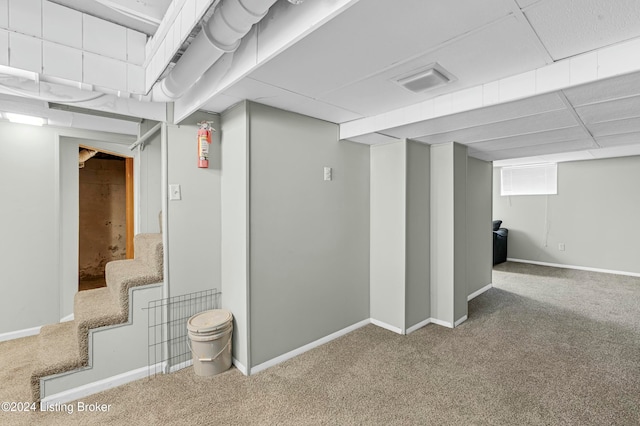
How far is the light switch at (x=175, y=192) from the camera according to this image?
2322 millimetres

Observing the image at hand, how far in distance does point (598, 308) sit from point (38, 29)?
5942mm

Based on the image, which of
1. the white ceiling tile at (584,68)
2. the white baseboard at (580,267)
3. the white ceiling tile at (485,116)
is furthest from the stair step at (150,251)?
the white baseboard at (580,267)

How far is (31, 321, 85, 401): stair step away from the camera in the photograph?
6.32ft

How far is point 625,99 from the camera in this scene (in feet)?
6.08

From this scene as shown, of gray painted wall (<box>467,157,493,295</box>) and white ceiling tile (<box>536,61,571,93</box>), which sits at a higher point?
white ceiling tile (<box>536,61,571,93</box>)

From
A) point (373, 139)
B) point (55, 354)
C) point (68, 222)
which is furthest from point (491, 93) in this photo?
point (68, 222)

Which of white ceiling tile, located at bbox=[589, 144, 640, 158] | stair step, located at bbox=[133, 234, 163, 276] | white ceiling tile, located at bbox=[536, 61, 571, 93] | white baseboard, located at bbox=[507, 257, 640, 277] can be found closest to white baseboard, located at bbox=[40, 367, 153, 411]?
stair step, located at bbox=[133, 234, 163, 276]

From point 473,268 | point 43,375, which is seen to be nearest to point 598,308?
point 473,268

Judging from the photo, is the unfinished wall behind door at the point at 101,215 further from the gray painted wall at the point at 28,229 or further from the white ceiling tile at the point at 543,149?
the white ceiling tile at the point at 543,149

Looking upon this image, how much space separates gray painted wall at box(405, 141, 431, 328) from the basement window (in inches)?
180

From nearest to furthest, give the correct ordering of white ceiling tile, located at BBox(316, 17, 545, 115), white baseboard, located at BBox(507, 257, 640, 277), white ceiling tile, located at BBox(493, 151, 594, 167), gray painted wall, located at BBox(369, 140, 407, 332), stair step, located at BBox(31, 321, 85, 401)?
white ceiling tile, located at BBox(316, 17, 545, 115) < stair step, located at BBox(31, 321, 85, 401) < gray painted wall, located at BBox(369, 140, 407, 332) < white ceiling tile, located at BBox(493, 151, 594, 167) < white baseboard, located at BBox(507, 257, 640, 277)

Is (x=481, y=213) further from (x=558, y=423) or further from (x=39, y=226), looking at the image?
(x=39, y=226)

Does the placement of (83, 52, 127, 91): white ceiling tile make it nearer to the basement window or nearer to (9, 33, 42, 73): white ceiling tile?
(9, 33, 42, 73): white ceiling tile

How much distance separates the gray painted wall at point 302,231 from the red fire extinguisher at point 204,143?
1.25 feet
